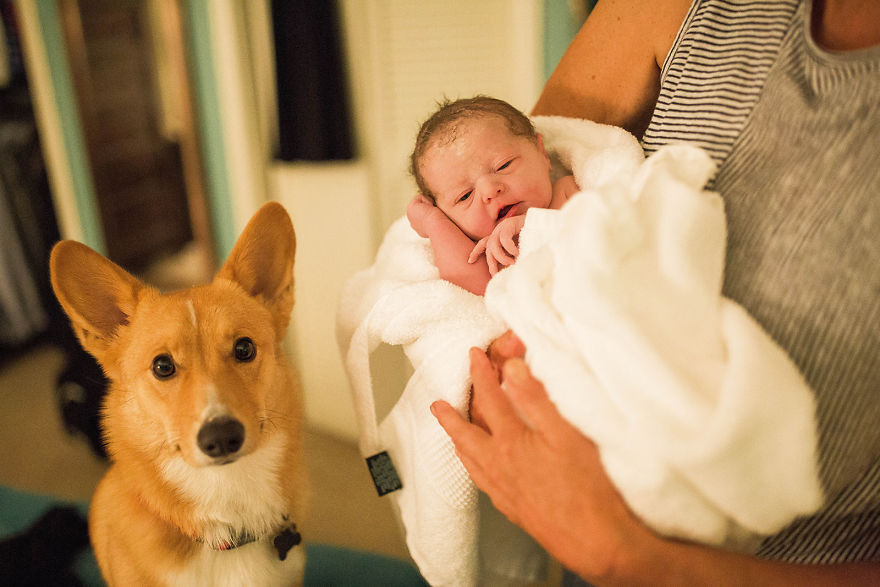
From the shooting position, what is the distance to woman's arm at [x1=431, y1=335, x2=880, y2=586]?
583 mm

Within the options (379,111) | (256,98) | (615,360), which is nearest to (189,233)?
(256,98)

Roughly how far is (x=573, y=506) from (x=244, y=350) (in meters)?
0.65

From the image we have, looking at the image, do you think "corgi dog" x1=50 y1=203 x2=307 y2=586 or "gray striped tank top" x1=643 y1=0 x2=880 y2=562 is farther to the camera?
"corgi dog" x1=50 y1=203 x2=307 y2=586

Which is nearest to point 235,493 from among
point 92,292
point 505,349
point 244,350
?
point 244,350

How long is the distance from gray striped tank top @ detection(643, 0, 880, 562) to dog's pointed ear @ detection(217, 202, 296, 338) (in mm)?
727

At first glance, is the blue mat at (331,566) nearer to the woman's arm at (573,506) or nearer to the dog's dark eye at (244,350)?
the dog's dark eye at (244,350)

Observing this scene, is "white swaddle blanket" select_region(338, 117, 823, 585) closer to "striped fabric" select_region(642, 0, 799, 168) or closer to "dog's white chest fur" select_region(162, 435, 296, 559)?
"striped fabric" select_region(642, 0, 799, 168)

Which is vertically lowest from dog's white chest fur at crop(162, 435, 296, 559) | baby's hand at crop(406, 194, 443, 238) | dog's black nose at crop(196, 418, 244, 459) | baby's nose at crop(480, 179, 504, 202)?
dog's white chest fur at crop(162, 435, 296, 559)

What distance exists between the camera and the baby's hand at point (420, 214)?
1018 mm

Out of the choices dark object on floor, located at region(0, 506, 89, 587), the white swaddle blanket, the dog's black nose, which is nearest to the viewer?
the white swaddle blanket

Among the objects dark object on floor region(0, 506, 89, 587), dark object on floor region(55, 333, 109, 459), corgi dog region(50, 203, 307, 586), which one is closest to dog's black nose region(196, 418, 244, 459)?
corgi dog region(50, 203, 307, 586)

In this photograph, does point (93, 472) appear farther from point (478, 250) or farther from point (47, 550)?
point (478, 250)

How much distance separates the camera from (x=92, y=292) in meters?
0.98

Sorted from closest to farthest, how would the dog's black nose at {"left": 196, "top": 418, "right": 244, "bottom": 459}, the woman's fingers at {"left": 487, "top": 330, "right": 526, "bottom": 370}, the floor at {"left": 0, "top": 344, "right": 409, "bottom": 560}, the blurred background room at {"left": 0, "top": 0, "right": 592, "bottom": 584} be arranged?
the woman's fingers at {"left": 487, "top": 330, "right": 526, "bottom": 370} < the dog's black nose at {"left": 196, "top": 418, "right": 244, "bottom": 459} < the blurred background room at {"left": 0, "top": 0, "right": 592, "bottom": 584} < the floor at {"left": 0, "top": 344, "right": 409, "bottom": 560}
